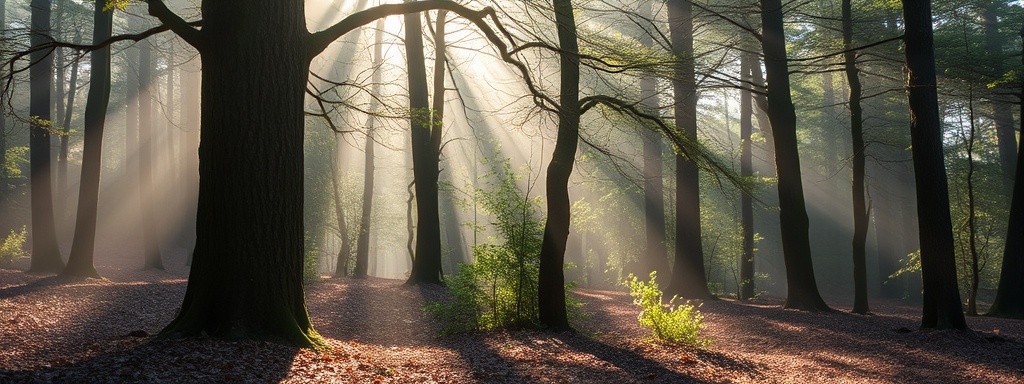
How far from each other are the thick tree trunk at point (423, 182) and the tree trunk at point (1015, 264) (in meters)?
11.3

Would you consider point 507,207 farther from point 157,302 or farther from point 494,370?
point 157,302

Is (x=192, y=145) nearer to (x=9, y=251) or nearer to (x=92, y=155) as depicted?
(x=9, y=251)

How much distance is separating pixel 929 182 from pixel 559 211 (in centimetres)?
539

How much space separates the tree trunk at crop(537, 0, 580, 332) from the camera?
26.1ft

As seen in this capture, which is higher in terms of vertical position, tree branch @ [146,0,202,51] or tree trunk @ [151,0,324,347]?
tree branch @ [146,0,202,51]

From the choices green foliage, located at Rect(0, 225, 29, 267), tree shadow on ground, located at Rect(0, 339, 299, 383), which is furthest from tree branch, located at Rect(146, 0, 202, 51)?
green foliage, located at Rect(0, 225, 29, 267)

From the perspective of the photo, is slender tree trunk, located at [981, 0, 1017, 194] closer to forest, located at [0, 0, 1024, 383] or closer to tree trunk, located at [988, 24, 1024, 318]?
forest, located at [0, 0, 1024, 383]

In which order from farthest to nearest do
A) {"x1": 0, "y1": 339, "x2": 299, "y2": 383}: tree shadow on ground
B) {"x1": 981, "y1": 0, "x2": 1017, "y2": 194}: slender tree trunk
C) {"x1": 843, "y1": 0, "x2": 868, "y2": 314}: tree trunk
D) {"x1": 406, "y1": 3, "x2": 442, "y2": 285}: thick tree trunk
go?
1. {"x1": 981, "y1": 0, "x2": 1017, "y2": 194}: slender tree trunk
2. {"x1": 406, "y1": 3, "x2": 442, "y2": 285}: thick tree trunk
3. {"x1": 843, "y1": 0, "x2": 868, "y2": 314}: tree trunk
4. {"x1": 0, "y1": 339, "x2": 299, "y2": 383}: tree shadow on ground

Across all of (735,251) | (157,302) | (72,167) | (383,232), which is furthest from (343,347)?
(72,167)

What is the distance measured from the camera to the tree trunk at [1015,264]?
42.6 feet

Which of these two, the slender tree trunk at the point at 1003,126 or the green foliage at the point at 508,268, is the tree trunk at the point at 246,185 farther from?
the slender tree trunk at the point at 1003,126

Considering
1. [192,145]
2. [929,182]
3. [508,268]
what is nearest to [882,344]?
[929,182]

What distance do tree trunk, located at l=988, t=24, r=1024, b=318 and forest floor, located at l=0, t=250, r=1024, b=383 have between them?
1.75 m

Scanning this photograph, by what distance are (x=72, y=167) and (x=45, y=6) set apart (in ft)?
85.6
